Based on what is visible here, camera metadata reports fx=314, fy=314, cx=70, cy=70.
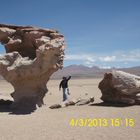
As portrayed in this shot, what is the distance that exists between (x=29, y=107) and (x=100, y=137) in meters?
7.58

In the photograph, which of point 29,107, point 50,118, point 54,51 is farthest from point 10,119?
point 54,51

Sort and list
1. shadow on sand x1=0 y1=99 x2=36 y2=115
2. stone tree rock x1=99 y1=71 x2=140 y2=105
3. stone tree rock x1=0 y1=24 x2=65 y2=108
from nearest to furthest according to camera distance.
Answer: shadow on sand x1=0 y1=99 x2=36 y2=115
stone tree rock x1=0 y1=24 x2=65 y2=108
stone tree rock x1=99 y1=71 x2=140 y2=105

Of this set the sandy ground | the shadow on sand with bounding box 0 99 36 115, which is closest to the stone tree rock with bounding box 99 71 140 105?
the sandy ground

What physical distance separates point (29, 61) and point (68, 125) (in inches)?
236

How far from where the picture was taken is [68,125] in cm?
1170

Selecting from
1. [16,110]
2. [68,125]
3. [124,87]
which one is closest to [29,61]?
[16,110]

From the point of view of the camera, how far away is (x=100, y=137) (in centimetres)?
976

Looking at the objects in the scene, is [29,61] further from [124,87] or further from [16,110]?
[124,87]

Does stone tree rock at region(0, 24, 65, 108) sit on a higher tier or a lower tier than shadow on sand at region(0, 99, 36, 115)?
higher

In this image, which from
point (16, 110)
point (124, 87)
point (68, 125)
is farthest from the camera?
point (124, 87)

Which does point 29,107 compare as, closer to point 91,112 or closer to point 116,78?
point 91,112

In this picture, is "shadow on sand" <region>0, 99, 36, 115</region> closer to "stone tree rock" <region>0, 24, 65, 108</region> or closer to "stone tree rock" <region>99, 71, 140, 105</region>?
"stone tree rock" <region>0, 24, 65, 108</region>

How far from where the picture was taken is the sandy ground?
992 cm

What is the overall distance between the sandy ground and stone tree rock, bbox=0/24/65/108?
5.51 ft
